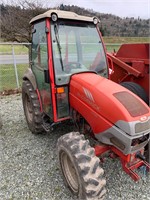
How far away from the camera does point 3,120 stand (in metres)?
4.51

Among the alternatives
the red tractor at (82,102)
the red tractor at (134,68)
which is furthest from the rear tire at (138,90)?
the red tractor at (82,102)

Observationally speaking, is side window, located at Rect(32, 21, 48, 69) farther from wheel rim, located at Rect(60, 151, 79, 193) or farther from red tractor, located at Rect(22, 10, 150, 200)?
wheel rim, located at Rect(60, 151, 79, 193)

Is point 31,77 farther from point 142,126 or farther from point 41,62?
point 142,126

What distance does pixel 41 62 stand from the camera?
3027mm

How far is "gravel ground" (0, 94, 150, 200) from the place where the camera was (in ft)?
7.85

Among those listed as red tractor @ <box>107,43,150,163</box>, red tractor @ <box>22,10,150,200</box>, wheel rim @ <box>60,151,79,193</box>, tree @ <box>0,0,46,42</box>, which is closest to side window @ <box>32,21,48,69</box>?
red tractor @ <box>22,10,150,200</box>

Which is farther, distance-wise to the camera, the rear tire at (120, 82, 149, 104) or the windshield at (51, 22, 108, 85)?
the rear tire at (120, 82, 149, 104)

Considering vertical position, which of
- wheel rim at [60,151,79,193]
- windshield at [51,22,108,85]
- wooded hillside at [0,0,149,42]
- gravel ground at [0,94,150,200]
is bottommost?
gravel ground at [0,94,150,200]

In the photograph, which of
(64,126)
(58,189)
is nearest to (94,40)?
(64,126)

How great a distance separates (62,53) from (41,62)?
53 centimetres

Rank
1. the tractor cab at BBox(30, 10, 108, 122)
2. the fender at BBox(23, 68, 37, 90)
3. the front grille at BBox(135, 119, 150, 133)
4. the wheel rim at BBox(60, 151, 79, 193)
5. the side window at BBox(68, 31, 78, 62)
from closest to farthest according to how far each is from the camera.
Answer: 1. the front grille at BBox(135, 119, 150, 133)
2. the wheel rim at BBox(60, 151, 79, 193)
3. the tractor cab at BBox(30, 10, 108, 122)
4. the side window at BBox(68, 31, 78, 62)
5. the fender at BBox(23, 68, 37, 90)

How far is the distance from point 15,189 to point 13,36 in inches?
313

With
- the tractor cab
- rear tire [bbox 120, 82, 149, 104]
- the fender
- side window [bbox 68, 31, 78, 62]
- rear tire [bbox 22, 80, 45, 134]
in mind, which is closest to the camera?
the tractor cab

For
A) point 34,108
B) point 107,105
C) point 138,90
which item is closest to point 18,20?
point 34,108
